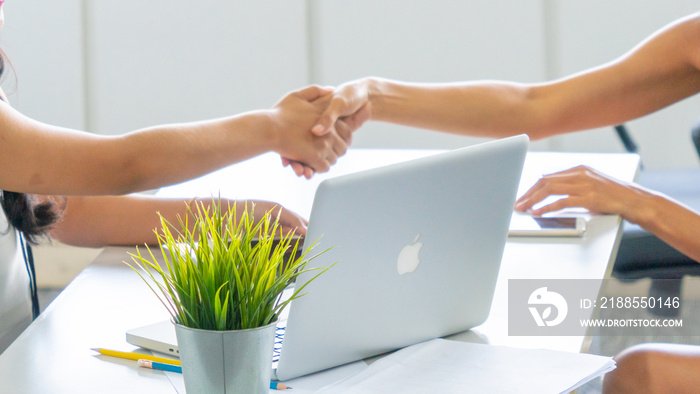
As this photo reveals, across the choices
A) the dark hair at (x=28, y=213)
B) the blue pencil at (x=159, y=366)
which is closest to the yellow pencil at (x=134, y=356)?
the blue pencil at (x=159, y=366)

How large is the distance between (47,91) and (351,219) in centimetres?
246

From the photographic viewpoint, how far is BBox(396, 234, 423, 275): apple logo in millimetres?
824

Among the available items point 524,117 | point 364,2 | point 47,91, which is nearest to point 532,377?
point 524,117

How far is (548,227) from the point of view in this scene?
4.13 feet

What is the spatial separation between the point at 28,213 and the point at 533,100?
105 centimetres

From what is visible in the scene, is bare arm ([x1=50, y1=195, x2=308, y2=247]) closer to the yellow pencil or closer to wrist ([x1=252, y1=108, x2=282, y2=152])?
wrist ([x1=252, y1=108, x2=282, y2=152])

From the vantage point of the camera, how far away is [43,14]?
2852 mm

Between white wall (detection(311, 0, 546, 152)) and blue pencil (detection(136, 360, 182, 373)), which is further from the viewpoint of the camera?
white wall (detection(311, 0, 546, 152))

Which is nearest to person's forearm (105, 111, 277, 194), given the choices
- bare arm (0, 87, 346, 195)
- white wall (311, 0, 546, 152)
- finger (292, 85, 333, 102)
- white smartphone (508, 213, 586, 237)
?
bare arm (0, 87, 346, 195)

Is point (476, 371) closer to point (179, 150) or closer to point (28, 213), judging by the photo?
point (179, 150)

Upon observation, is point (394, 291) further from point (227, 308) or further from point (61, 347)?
point (61, 347)

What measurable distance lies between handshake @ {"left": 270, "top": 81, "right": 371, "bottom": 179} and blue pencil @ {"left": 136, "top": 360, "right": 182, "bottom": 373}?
682mm

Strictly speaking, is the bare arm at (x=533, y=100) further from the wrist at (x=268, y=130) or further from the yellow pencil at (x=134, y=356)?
the yellow pencil at (x=134, y=356)

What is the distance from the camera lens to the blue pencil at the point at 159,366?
812mm
